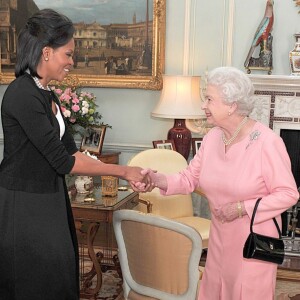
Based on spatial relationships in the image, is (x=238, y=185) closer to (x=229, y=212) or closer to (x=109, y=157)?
(x=229, y=212)

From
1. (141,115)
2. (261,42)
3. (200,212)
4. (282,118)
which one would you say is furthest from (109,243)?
(261,42)

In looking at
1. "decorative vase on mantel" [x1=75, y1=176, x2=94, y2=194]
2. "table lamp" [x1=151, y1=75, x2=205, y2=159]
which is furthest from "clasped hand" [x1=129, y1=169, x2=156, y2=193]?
"table lamp" [x1=151, y1=75, x2=205, y2=159]

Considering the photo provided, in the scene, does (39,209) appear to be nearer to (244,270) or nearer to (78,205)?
(244,270)

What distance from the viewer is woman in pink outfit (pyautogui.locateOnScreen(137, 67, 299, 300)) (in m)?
2.38

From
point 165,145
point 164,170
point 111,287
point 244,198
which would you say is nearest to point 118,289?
point 111,287

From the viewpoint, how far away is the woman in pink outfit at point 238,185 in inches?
93.8

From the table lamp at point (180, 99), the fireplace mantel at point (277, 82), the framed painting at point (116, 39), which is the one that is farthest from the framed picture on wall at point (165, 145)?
the fireplace mantel at point (277, 82)

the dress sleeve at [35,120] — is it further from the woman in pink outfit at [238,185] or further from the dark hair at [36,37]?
the woman in pink outfit at [238,185]

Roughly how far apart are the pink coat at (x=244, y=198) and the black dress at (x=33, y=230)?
0.71 m

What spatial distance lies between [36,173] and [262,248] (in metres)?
1.08

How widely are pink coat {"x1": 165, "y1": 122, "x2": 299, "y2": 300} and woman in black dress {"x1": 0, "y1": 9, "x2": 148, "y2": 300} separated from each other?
68 cm

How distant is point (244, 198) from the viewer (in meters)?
2.47

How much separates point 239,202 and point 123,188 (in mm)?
1907

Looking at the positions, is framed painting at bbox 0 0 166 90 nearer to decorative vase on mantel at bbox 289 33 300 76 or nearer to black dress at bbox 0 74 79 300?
decorative vase on mantel at bbox 289 33 300 76
